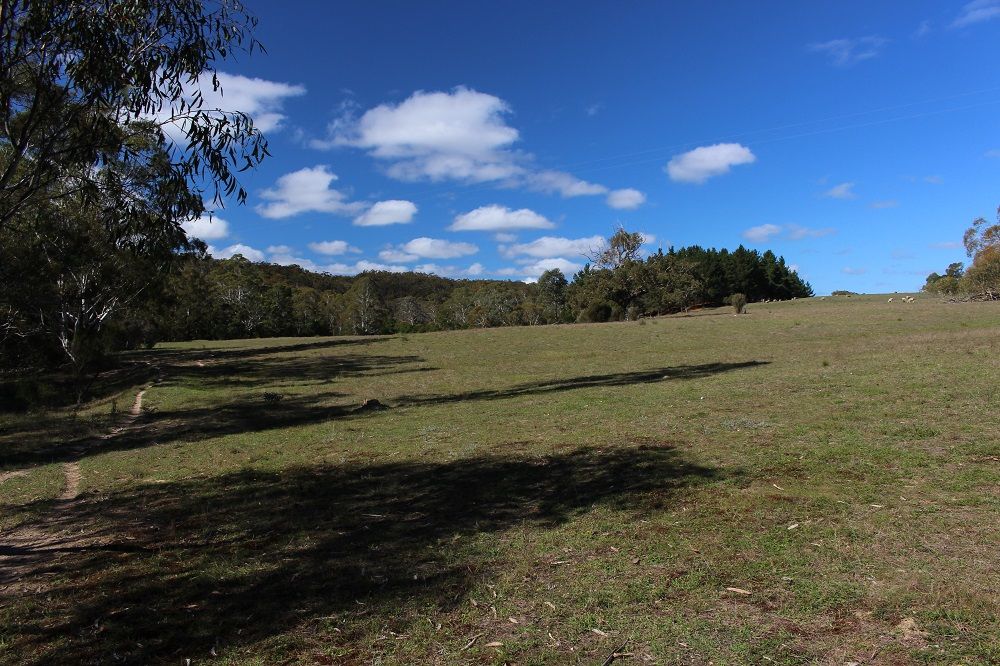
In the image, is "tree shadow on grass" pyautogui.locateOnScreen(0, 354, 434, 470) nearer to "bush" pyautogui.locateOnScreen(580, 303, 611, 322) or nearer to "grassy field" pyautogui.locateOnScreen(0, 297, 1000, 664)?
"grassy field" pyautogui.locateOnScreen(0, 297, 1000, 664)

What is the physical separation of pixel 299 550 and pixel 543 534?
8.52 ft

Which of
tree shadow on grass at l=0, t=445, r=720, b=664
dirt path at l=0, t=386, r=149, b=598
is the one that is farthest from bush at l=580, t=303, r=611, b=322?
dirt path at l=0, t=386, r=149, b=598

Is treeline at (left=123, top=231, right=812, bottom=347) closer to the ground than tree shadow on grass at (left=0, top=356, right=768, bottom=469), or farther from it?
farther from it

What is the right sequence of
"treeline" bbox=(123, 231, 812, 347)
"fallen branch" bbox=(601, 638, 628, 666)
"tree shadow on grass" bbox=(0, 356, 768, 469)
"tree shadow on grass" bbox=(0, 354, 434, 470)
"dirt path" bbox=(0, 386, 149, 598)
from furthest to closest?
"treeline" bbox=(123, 231, 812, 347), "tree shadow on grass" bbox=(0, 354, 434, 470), "tree shadow on grass" bbox=(0, 356, 768, 469), "dirt path" bbox=(0, 386, 149, 598), "fallen branch" bbox=(601, 638, 628, 666)

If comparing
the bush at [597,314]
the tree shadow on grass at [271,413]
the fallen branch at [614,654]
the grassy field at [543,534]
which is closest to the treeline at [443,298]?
the bush at [597,314]

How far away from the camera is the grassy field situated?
4.20m

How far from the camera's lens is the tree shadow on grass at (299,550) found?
15.1 ft

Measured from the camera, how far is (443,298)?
Result: 498 feet

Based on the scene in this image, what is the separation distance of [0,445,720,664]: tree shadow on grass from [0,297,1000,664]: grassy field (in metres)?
0.03

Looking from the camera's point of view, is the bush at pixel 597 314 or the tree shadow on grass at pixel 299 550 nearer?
the tree shadow on grass at pixel 299 550

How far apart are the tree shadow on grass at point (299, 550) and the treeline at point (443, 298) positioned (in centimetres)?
2632

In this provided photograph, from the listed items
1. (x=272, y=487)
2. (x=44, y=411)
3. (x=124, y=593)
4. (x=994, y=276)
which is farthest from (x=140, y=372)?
(x=994, y=276)

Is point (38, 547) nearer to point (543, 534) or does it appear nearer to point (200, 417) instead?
point (543, 534)

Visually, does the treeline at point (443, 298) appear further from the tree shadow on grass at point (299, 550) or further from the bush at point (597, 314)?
the tree shadow on grass at point (299, 550)
